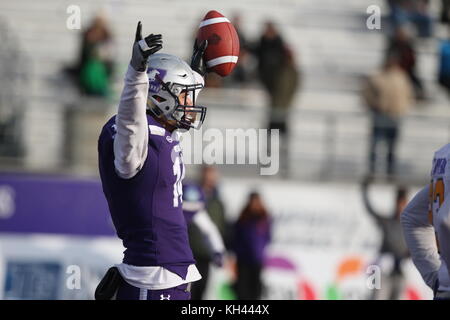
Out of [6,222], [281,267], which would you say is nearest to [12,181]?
[6,222]

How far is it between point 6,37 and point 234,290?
362 centimetres

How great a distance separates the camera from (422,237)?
5191 millimetres

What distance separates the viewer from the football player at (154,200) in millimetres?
5180

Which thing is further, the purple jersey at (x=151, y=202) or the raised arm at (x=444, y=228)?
the purple jersey at (x=151, y=202)

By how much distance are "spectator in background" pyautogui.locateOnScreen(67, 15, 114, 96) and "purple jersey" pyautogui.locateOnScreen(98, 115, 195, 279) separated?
609 centimetres

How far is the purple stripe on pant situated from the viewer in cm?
524

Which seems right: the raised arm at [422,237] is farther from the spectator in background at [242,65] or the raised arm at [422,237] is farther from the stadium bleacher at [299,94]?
the spectator in background at [242,65]
